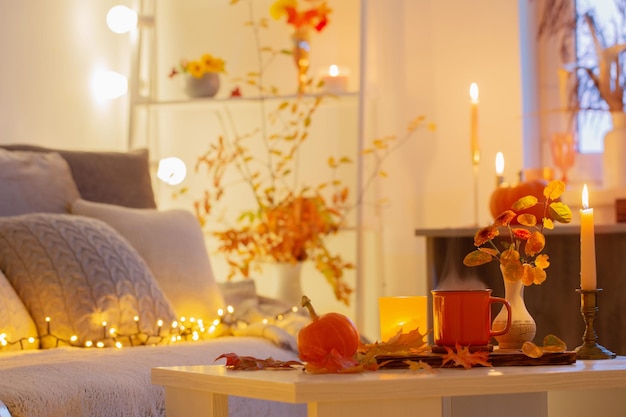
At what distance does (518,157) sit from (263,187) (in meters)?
0.90

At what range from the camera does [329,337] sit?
1.42m

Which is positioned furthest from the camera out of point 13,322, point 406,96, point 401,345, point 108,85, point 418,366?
point 108,85

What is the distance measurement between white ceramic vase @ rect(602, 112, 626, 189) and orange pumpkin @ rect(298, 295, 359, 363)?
182cm

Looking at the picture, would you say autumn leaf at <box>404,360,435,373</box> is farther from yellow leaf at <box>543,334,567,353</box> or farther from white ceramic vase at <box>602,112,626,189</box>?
white ceramic vase at <box>602,112,626,189</box>

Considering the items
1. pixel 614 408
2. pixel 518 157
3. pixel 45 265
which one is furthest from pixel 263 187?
pixel 614 408

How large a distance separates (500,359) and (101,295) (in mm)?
1094

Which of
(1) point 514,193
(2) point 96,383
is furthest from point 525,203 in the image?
(1) point 514,193

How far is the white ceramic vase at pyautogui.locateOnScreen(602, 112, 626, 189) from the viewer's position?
3.04 meters

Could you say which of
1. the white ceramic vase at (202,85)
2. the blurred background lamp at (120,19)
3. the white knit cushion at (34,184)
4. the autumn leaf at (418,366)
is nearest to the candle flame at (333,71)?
the white ceramic vase at (202,85)

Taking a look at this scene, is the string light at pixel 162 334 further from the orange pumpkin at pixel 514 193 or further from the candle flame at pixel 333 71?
the candle flame at pixel 333 71

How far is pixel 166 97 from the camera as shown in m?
3.71

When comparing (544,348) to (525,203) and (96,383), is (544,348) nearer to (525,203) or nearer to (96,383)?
(525,203)

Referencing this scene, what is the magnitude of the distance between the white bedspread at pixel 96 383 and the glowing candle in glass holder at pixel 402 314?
1.34 ft

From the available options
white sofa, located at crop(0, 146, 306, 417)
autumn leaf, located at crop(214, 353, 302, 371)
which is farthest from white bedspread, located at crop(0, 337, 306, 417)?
autumn leaf, located at crop(214, 353, 302, 371)
